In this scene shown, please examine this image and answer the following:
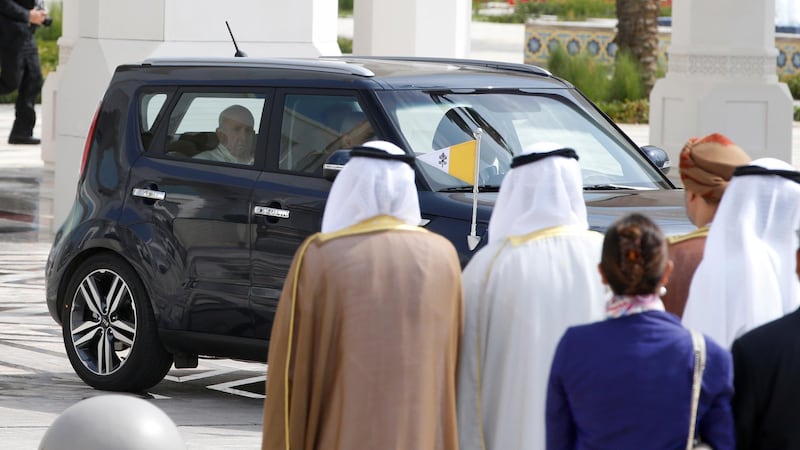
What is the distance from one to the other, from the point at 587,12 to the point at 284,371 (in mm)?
43949

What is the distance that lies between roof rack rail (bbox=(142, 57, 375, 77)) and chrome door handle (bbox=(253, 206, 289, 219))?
77cm

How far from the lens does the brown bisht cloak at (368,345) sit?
5.32 meters

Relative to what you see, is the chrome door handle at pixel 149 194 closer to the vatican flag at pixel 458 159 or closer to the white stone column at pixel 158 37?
the vatican flag at pixel 458 159

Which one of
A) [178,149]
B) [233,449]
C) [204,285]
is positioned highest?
[178,149]

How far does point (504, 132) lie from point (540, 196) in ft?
11.0

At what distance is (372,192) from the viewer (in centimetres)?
540

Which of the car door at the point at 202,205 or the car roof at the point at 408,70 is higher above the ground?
the car roof at the point at 408,70

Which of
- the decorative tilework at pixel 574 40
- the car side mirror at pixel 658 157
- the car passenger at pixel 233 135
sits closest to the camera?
the car passenger at pixel 233 135

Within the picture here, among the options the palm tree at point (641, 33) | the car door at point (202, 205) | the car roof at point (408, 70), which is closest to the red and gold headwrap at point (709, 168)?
the car roof at point (408, 70)

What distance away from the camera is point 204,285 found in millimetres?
8719

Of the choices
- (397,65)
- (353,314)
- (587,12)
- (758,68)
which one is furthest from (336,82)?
(587,12)

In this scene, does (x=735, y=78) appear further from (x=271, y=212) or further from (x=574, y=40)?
(x=574, y=40)

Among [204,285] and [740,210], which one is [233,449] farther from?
[740,210]

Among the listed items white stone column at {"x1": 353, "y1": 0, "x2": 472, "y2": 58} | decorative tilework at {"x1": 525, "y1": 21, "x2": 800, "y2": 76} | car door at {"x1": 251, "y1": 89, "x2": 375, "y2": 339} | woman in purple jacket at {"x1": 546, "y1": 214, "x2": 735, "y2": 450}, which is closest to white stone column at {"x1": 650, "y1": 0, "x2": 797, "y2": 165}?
white stone column at {"x1": 353, "y1": 0, "x2": 472, "y2": 58}
